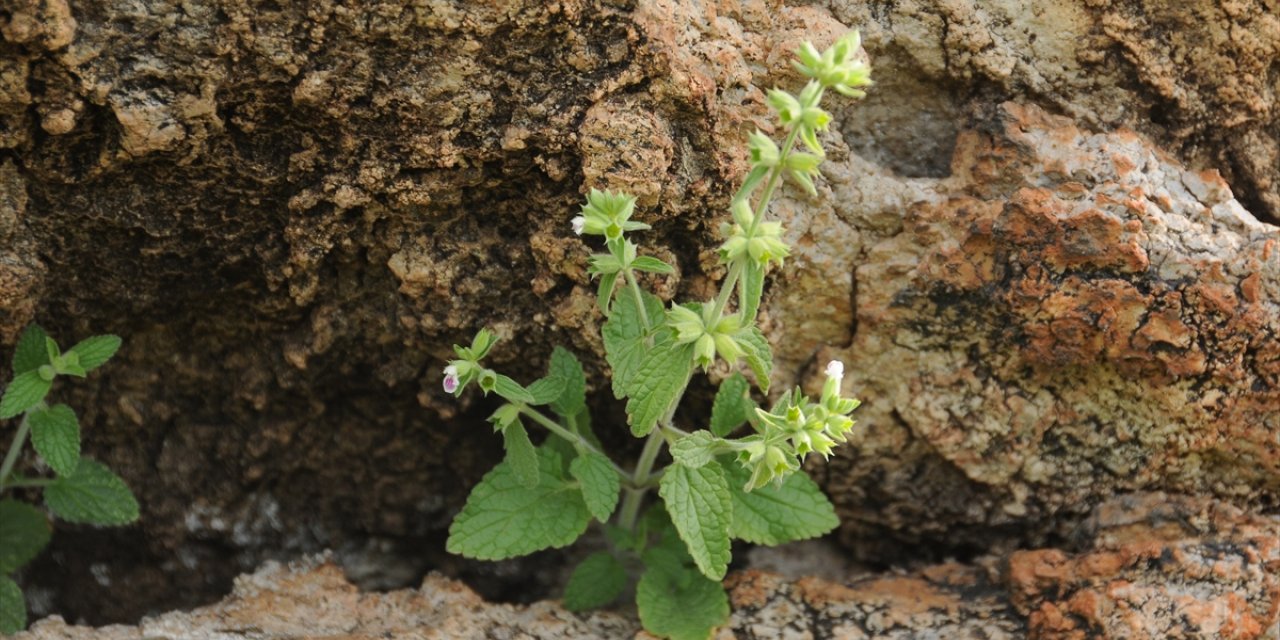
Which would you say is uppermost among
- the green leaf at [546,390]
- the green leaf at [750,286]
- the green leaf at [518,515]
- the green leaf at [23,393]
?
the green leaf at [750,286]

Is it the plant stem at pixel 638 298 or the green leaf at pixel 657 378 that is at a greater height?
the plant stem at pixel 638 298

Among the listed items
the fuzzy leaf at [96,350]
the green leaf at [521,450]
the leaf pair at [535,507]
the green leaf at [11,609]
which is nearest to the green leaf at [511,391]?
the green leaf at [521,450]

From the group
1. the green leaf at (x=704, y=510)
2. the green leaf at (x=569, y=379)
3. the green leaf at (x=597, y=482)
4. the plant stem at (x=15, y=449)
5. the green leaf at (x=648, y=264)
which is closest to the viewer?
the green leaf at (x=648, y=264)

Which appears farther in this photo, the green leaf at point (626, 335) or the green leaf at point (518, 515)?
the green leaf at point (518, 515)

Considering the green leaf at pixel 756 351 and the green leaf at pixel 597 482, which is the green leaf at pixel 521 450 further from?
the green leaf at pixel 756 351

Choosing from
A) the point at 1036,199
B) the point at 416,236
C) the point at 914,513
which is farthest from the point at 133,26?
the point at 914,513

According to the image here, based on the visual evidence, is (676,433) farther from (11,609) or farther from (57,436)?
(11,609)

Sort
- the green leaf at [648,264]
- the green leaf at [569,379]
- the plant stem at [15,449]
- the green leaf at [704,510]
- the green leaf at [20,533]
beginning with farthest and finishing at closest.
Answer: the green leaf at [20,533]
the plant stem at [15,449]
the green leaf at [569,379]
the green leaf at [704,510]
the green leaf at [648,264]

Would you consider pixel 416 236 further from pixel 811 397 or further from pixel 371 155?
pixel 811 397
